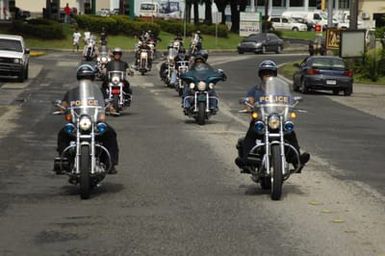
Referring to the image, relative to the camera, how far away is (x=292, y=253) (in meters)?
8.37

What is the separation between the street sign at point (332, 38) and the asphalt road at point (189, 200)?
97.9ft

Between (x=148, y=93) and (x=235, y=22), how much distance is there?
2312 inches

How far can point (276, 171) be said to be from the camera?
35.9 feet

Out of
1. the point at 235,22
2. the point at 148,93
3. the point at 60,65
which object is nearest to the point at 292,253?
the point at 148,93

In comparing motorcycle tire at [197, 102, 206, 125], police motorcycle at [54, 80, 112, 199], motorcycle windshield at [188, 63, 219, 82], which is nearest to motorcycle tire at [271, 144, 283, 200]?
police motorcycle at [54, 80, 112, 199]

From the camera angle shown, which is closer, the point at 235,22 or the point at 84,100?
the point at 84,100

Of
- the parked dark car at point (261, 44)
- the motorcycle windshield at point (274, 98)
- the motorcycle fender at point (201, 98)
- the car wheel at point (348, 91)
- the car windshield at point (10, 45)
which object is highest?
the motorcycle windshield at point (274, 98)

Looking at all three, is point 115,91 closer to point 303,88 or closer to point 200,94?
point 200,94

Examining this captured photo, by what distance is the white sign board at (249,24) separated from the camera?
85.4 meters

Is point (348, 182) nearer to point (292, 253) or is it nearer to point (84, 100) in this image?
Result: point (84, 100)

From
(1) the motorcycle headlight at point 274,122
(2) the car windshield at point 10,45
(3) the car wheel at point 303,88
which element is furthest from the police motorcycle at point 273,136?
(2) the car windshield at point 10,45

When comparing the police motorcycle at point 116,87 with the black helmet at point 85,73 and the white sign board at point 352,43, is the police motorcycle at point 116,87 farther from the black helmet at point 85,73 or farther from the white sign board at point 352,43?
the white sign board at point 352,43

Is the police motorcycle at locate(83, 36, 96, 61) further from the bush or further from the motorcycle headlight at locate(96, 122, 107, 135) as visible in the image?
the motorcycle headlight at locate(96, 122, 107, 135)


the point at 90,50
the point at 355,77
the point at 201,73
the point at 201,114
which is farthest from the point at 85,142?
the point at 90,50
